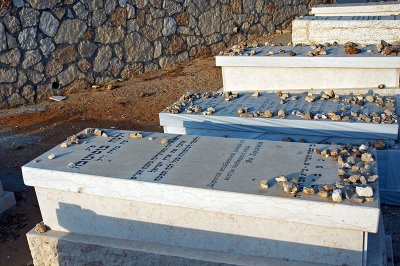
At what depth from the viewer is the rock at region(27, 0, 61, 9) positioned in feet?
21.2

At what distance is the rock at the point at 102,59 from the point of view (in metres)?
7.28

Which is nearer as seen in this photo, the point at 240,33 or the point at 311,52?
the point at 311,52

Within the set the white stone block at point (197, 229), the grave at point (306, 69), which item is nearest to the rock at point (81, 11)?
the grave at point (306, 69)

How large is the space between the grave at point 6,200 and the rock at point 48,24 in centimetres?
317

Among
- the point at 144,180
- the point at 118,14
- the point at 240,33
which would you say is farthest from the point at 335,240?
the point at 240,33

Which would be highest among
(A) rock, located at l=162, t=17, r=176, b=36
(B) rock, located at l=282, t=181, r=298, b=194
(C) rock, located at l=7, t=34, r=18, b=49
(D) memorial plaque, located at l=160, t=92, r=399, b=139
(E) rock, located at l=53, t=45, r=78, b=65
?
(C) rock, located at l=7, t=34, r=18, b=49

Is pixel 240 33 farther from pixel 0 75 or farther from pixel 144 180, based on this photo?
pixel 144 180

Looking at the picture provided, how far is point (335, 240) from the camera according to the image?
2314 mm

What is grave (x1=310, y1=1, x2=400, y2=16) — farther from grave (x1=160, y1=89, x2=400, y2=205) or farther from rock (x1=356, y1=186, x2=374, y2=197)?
rock (x1=356, y1=186, x2=374, y2=197)

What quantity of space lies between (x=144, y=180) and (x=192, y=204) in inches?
11.2

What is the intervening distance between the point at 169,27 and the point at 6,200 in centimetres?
483

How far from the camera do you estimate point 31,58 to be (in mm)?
6582

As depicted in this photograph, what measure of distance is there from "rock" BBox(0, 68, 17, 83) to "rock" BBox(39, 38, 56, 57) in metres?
0.49

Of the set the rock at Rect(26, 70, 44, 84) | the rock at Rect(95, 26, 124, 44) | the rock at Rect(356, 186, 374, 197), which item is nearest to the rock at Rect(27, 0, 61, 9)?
the rock at Rect(95, 26, 124, 44)
